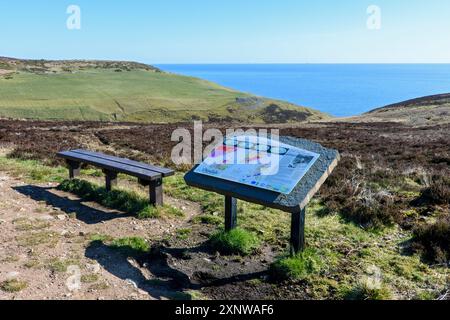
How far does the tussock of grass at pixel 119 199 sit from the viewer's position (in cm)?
768

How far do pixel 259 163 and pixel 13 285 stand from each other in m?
3.44

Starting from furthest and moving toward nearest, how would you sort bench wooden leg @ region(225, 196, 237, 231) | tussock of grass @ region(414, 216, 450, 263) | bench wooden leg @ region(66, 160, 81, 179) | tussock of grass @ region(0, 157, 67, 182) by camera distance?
tussock of grass @ region(0, 157, 67, 182) < bench wooden leg @ region(66, 160, 81, 179) < bench wooden leg @ region(225, 196, 237, 231) < tussock of grass @ region(414, 216, 450, 263)

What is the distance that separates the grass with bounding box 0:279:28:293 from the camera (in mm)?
4750

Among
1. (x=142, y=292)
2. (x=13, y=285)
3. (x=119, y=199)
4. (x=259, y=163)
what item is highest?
(x=259, y=163)

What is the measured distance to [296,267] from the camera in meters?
5.39

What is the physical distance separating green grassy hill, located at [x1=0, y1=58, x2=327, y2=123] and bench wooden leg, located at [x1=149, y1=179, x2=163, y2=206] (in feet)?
127

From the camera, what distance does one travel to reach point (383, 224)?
7035 mm

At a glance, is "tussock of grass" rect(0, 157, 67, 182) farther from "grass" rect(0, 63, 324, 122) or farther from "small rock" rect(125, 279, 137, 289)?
"grass" rect(0, 63, 324, 122)

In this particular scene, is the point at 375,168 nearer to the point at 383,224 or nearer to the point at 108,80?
the point at 383,224

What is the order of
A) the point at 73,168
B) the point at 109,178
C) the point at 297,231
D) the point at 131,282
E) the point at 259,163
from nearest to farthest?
the point at 131,282 < the point at 297,231 < the point at 259,163 < the point at 109,178 < the point at 73,168

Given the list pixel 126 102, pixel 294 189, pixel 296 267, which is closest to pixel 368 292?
pixel 296 267

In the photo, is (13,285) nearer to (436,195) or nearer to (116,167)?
(116,167)

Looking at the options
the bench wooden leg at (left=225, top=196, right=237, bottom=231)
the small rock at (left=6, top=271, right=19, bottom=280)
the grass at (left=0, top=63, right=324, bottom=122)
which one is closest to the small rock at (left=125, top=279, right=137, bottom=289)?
the small rock at (left=6, top=271, right=19, bottom=280)
